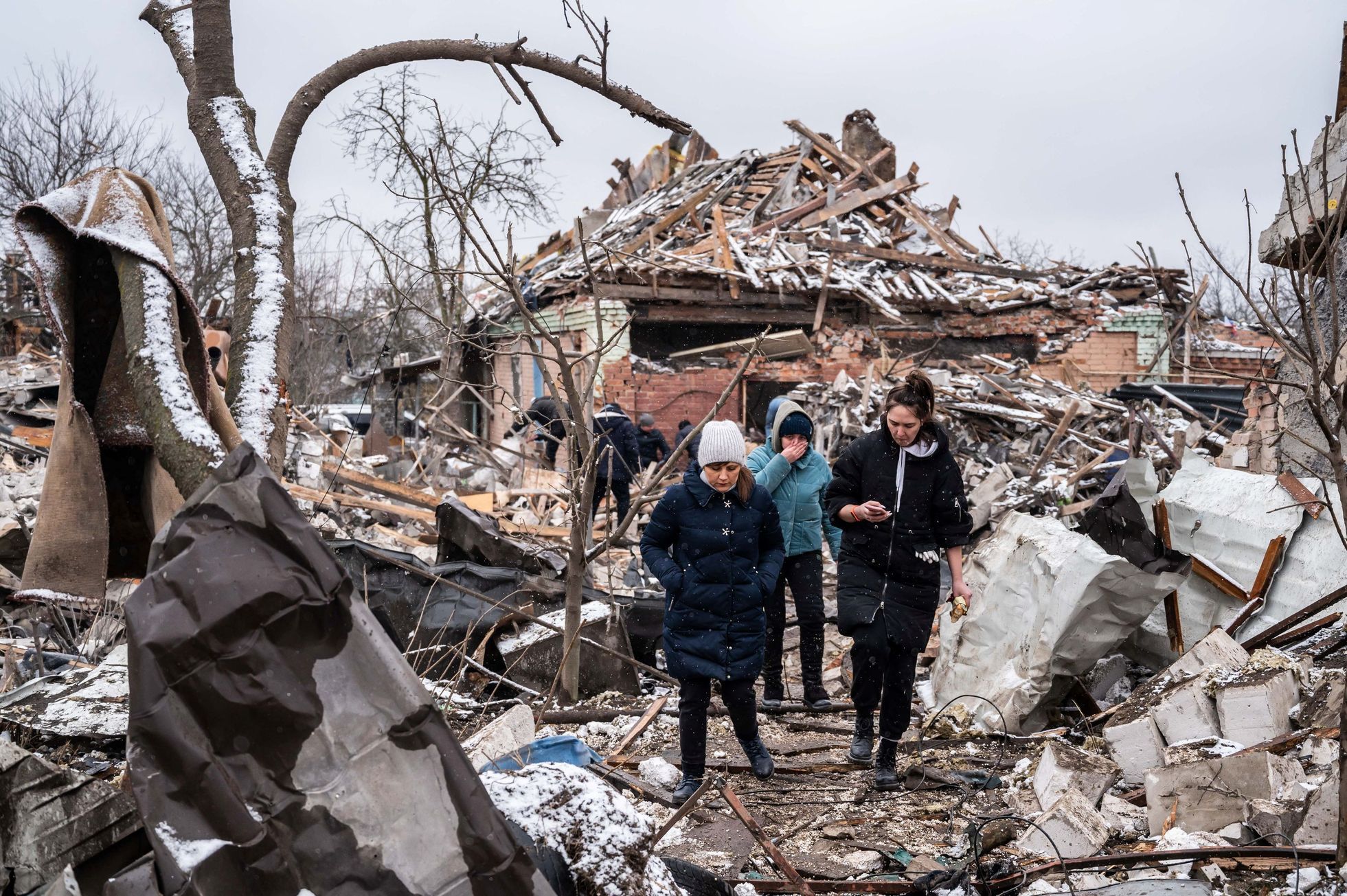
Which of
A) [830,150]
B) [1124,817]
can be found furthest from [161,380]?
[830,150]

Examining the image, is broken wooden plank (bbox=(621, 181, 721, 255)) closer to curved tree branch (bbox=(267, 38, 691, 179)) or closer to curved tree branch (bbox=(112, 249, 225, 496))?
curved tree branch (bbox=(267, 38, 691, 179))

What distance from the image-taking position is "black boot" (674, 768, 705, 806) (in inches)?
165

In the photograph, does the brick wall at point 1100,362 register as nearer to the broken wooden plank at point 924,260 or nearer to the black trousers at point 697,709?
the broken wooden plank at point 924,260

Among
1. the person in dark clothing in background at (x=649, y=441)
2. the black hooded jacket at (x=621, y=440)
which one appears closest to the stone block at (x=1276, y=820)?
the black hooded jacket at (x=621, y=440)

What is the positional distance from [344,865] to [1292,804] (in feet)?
10.2

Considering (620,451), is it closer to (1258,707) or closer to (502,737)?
(502,737)

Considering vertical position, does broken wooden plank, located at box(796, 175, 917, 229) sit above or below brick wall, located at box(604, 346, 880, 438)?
above

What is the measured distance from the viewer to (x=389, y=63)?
3600mm

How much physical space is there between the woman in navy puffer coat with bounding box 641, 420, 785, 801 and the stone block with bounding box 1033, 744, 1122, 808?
123 cm

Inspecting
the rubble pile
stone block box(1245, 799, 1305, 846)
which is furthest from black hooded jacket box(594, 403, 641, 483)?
stone block box(1245, 799, 1305, 846)

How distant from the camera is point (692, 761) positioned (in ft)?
14.1

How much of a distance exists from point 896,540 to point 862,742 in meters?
1.01

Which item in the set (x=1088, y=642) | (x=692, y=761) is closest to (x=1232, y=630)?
(x=1088, y=642)

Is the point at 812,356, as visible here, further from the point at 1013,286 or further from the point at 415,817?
the point at 415,817
